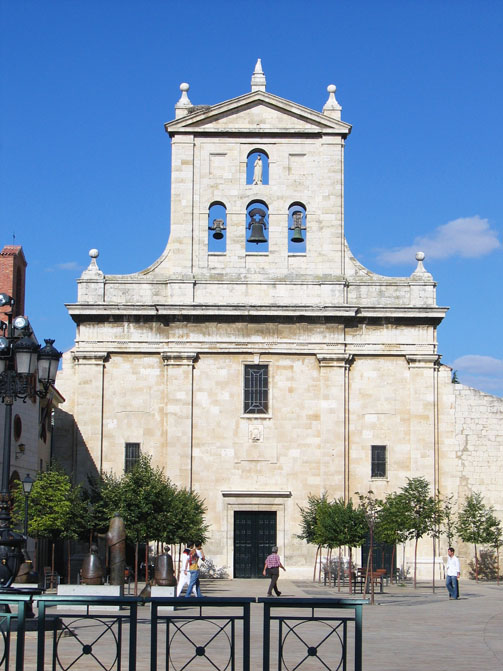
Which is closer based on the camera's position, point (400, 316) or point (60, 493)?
point (60, 493)

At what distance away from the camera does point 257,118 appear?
140 ft

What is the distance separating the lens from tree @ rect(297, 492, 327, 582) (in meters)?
39.3

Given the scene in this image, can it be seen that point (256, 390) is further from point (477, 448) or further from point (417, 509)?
point (477, 448)

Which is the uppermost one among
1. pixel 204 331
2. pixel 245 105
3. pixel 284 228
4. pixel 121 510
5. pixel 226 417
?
pixel 245 105

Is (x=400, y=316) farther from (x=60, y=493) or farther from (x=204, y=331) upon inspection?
(x=60, y=493)

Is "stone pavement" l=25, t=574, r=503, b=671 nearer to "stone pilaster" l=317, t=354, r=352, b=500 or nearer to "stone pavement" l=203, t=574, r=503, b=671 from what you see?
"stone pavement" l=203, t=574, r=503, b=671

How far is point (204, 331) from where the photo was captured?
41844 mm

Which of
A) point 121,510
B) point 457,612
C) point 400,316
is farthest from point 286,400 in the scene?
point 457,612

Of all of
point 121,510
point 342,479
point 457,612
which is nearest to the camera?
point 457,612

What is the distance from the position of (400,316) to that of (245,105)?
378 inches

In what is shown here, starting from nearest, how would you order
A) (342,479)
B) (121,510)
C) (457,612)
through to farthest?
(457,612)
(121,510)
(342,479)

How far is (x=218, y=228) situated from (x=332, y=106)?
634 centimetres

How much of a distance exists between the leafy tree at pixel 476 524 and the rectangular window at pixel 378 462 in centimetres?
320

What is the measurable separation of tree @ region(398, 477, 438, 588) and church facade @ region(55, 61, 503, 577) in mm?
1898
